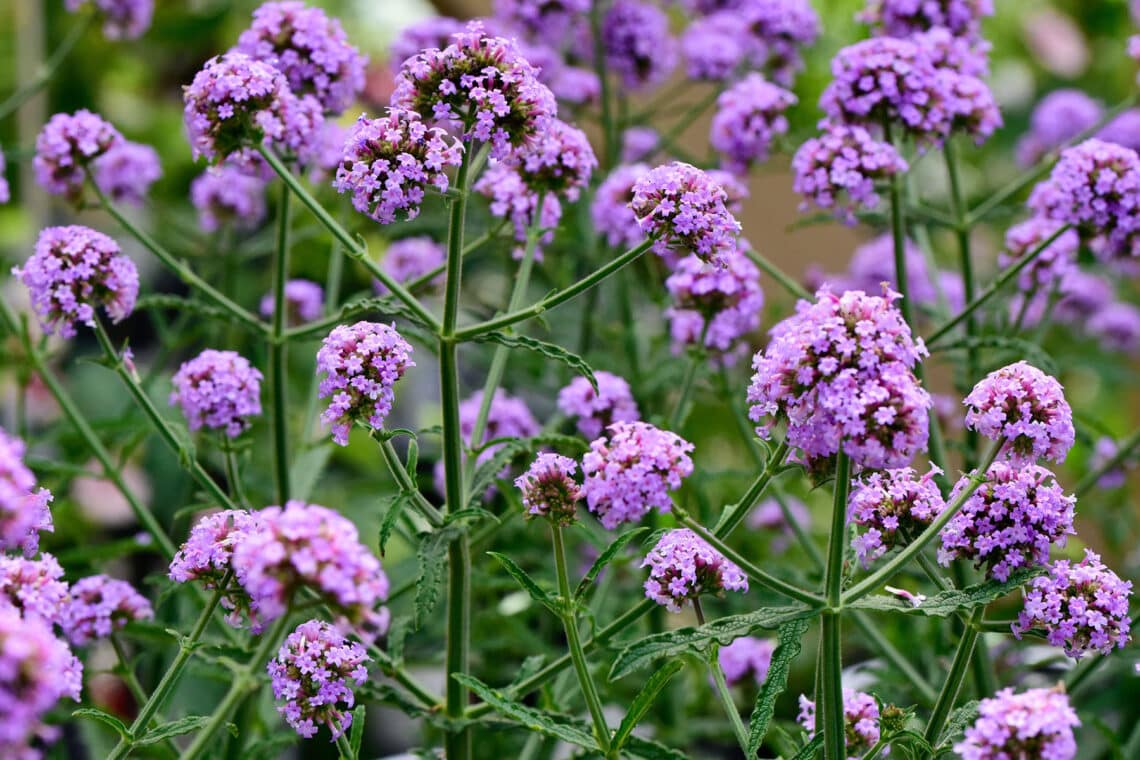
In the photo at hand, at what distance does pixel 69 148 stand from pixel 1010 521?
5.07ft

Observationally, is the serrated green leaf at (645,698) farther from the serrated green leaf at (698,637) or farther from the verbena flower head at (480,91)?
the verbena flower head at (480,91)

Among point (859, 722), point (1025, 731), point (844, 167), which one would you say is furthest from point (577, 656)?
point (844, 167)

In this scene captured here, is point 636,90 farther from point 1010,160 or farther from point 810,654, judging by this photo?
point 1010,160

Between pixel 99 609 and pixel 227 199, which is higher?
pixel 227 199

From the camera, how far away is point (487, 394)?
5.97 ft

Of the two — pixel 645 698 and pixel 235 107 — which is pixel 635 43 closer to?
pixel 235 107

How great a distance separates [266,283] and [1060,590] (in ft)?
7.43

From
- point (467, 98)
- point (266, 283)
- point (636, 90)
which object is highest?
point (636, 90)

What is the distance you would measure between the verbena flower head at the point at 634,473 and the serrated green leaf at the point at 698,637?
138 millimetres

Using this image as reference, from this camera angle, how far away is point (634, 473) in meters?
1.36

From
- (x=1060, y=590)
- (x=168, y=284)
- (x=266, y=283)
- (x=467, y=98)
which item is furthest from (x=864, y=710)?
(x=168, y=284)

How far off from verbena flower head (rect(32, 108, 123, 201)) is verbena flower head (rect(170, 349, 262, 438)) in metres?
0.47

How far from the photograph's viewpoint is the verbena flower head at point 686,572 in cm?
146

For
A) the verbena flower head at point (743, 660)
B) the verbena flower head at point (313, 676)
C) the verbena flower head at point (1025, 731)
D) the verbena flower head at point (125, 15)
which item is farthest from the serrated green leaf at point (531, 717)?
the verbena flower head at point (125, 15)
